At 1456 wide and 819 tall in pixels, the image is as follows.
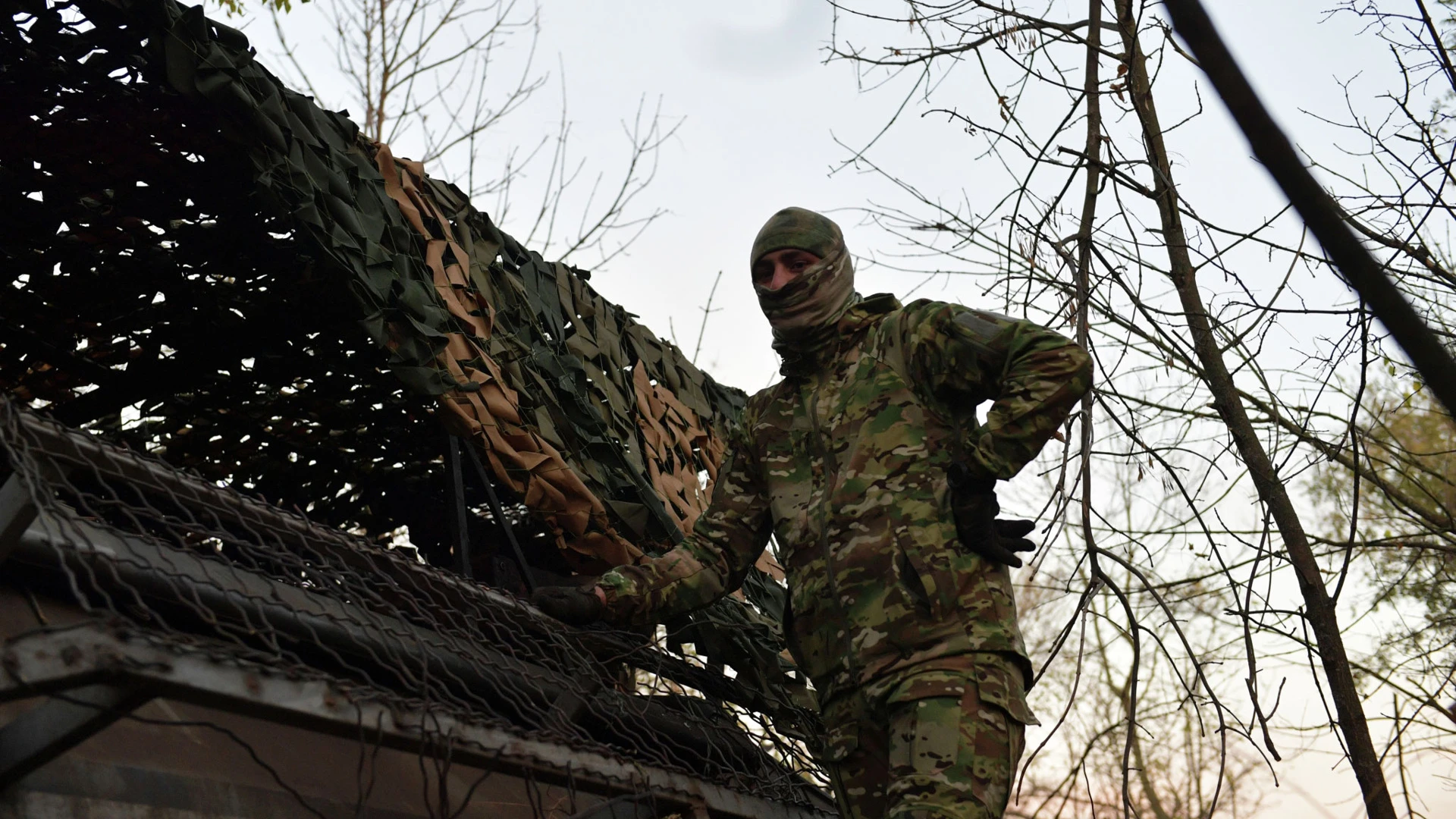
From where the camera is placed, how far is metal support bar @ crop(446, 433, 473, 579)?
3.88m

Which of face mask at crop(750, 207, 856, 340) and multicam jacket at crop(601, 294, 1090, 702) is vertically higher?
face mask at crop(750, 207, 856, 340)

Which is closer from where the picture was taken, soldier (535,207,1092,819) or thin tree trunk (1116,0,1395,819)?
soldier (535,207,1092,819)

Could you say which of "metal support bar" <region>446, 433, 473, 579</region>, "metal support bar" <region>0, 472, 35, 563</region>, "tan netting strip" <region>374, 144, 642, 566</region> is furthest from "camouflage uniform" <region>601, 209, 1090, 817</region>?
"metal support bar" <region>0, 472, 35, 563</region>

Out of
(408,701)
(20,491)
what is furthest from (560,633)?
(20,491)

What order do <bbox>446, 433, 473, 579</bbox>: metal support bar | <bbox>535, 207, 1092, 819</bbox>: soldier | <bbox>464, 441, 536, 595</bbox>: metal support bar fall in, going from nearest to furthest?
<bbox>535, 207, 1092, 819</bbox>: soldier → <bbox>464, 441, 536, 595</bbox>: metal support bar → <bbox>446, 433, 473, 579</bbox>: metal support bar

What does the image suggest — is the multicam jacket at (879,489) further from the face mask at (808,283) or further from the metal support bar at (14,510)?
the metal support bar at (14,510)

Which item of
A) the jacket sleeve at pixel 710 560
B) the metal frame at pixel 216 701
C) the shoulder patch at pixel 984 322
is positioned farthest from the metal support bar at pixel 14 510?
the shoulder patch at pixel 984 322

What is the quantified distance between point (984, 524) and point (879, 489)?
27 centimetres

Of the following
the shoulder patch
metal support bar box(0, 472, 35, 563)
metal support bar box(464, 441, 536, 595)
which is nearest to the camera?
metal support bar box(0, 472, 35, 563)

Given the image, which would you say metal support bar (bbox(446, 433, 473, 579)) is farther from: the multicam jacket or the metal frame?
the metal frame

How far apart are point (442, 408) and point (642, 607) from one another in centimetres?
71

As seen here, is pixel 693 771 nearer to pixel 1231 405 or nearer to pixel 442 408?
pixel 442 408

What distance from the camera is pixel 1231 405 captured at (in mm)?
3762

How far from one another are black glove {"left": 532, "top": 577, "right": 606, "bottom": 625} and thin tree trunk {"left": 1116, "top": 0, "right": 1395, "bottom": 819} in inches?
69.5
